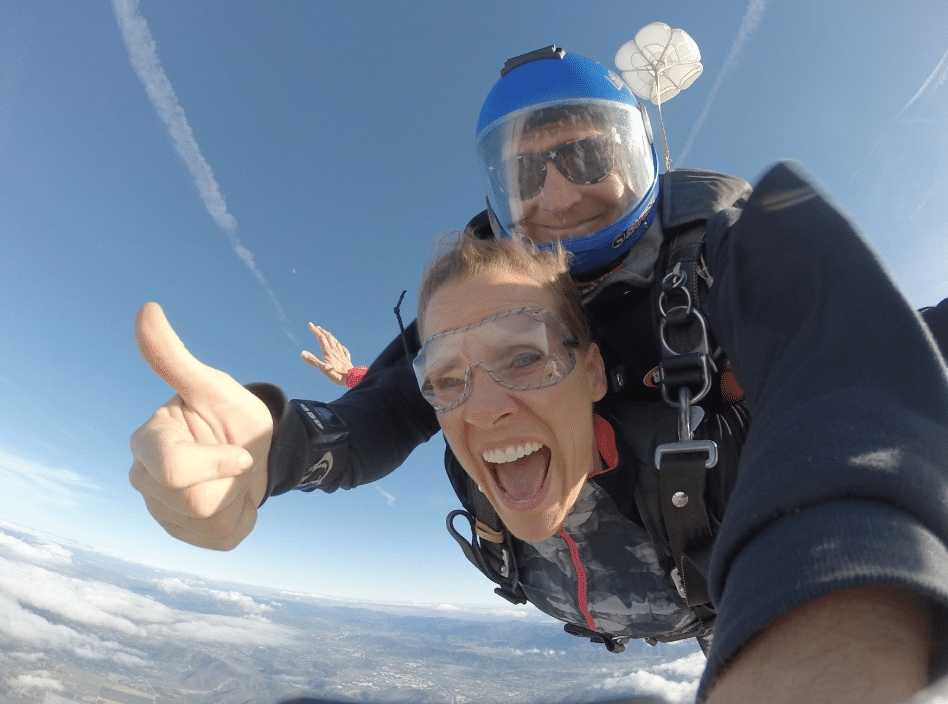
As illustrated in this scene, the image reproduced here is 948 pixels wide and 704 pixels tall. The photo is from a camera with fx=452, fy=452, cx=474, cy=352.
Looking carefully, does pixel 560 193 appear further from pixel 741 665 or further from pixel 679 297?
pixel 741 665

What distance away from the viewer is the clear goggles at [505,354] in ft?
5.07

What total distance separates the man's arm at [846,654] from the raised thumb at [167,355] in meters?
1.15

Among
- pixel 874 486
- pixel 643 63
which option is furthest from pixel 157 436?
pixel 643 63

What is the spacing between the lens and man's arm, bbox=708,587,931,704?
1.42ft

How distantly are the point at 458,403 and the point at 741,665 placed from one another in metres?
1.16

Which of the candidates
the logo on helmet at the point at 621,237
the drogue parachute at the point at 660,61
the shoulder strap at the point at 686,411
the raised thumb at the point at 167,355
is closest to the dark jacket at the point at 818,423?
the shoulder strap at the point at 686,411

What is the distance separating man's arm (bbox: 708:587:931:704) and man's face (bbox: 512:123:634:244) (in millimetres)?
1548

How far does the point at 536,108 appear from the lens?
6.42 feet

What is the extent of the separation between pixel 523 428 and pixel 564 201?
100 centimetres

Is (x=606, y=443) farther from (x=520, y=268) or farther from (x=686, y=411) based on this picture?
(x=520, y=268)

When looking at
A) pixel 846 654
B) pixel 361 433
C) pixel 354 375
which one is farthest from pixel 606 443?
pixel 354 375

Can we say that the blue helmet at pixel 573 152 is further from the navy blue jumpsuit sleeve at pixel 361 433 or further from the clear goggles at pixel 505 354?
the navy blue jumpsuit sleeve at pixel 361 433

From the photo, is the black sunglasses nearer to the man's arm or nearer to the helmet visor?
the helmet visor

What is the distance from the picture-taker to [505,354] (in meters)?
1.55
